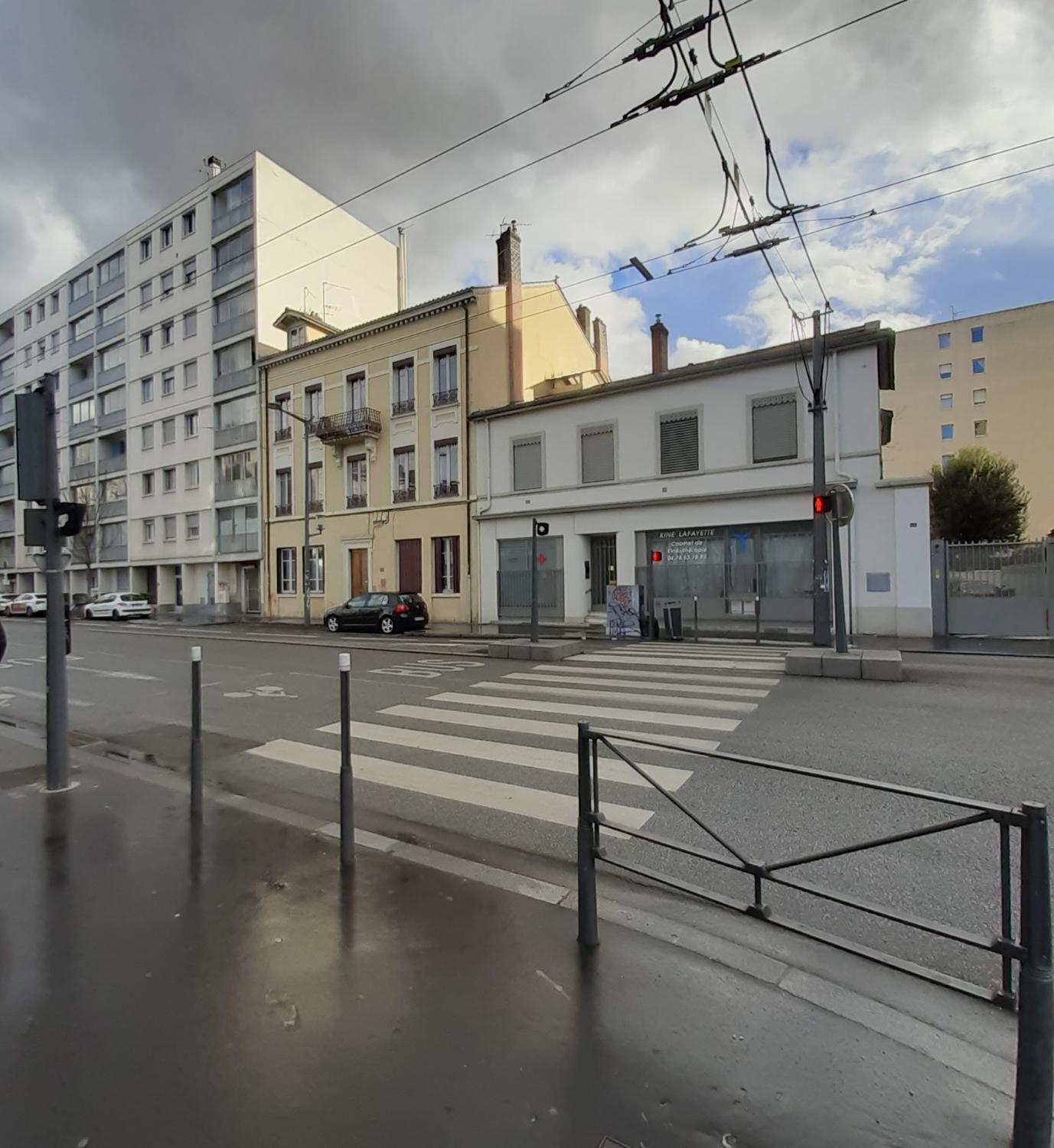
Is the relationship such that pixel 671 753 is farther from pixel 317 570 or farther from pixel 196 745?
pixel 317 570

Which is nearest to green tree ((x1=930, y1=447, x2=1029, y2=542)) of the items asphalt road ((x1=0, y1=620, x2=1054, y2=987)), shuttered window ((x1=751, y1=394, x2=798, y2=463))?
shuttered window ((x1=751, y1=394, x2=798, y2=463))

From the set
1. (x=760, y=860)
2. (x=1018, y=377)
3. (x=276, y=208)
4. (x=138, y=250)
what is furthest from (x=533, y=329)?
(x=1018, y=377)

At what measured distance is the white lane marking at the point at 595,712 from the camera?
7.13 m

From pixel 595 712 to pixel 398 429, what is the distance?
21.1 metres

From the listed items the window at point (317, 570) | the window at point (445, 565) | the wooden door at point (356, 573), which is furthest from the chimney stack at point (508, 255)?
the window at point (317, 570)

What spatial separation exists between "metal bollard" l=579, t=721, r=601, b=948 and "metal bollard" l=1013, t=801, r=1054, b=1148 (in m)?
1.54

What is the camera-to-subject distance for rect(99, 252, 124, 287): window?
131ft

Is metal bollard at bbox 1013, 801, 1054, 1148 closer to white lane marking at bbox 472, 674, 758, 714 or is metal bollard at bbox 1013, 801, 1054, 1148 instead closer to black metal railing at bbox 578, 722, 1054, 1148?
black metal railing at bbox 578, 722, 1054, 1148

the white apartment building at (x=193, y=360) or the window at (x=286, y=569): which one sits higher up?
the white apartment building at (x=193, y=360)

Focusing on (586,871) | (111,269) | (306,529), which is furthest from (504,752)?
(111,269)

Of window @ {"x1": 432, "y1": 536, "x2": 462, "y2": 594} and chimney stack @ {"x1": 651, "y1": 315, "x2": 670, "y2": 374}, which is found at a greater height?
chimney stack @ {"x1": 651, "y1": 315, "x2": 670, "y2": 374}

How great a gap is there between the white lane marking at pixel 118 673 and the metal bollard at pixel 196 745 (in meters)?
7.68

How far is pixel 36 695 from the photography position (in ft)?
33.3

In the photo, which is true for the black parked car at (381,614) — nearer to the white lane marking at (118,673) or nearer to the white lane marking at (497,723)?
the white lane marking at (118,673)
